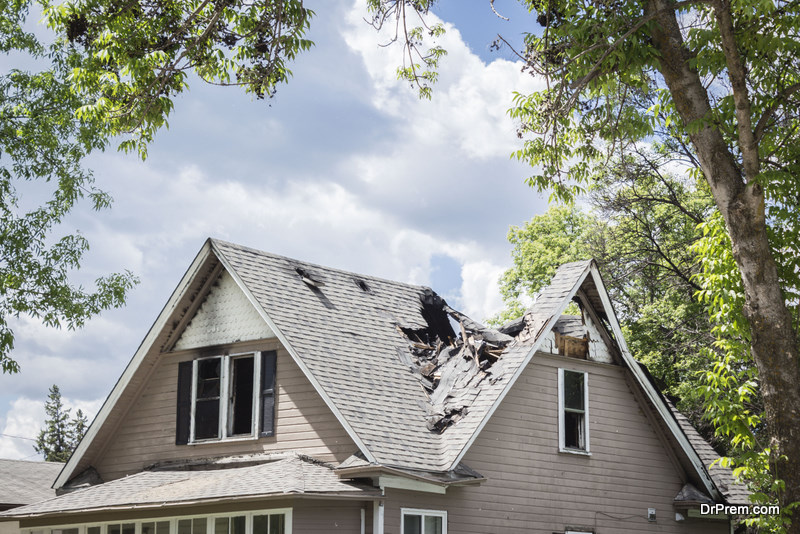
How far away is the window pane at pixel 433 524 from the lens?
1546 cm

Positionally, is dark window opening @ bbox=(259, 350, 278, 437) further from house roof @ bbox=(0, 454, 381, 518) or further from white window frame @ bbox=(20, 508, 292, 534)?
white window frame @ bbox=(20, 508, 292, 534)

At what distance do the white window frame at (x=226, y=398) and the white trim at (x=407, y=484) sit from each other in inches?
119

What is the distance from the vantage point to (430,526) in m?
15.5

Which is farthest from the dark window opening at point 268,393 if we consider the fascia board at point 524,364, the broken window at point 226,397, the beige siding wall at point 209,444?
the fascia board at point 524,364

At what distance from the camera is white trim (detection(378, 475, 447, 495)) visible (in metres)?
14.7

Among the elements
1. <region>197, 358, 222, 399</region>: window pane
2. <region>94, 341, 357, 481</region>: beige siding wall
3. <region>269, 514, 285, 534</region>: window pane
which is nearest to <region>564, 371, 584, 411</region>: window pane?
<region>94, 341, 357, 481</region>: beige siding wall

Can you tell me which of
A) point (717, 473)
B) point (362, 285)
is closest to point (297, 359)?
point (362, 285)

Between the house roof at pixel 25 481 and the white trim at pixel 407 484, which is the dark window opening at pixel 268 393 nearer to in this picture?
the white trim at pixel 407 484

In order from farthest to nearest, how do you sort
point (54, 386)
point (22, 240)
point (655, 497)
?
point (54, 386) < point (22, 240) < point (655, 497)

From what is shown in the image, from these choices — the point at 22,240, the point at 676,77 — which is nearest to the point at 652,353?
the point at 676,77

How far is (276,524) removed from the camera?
14508 mm

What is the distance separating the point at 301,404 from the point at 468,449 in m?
2.95

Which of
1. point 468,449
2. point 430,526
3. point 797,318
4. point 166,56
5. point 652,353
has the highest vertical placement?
point 166,56

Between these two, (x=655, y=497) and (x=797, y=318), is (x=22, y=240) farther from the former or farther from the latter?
(x=797, y=318)
